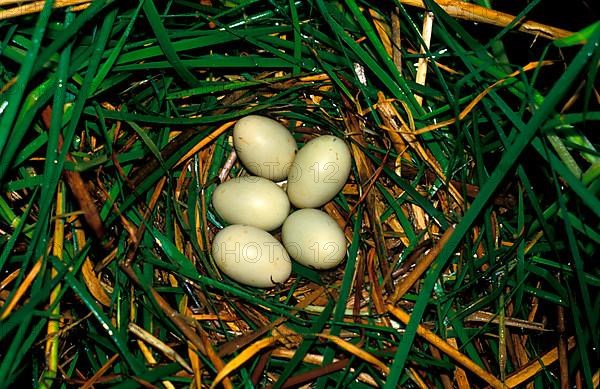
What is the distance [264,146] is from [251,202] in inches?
4.5

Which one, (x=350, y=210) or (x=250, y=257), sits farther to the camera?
(x=350, y=210)

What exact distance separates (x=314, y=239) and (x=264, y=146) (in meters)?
0.21

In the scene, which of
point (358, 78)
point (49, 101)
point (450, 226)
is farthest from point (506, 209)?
point (49, 101)

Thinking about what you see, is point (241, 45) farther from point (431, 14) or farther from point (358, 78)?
point (431, 14)

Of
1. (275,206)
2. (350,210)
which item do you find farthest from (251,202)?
(350,210)

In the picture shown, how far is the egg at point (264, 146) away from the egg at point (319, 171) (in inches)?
1.0

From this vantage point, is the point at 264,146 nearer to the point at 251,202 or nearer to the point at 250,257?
the point at 251,202

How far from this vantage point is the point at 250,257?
1.31 meters

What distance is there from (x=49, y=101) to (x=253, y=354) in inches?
21.8

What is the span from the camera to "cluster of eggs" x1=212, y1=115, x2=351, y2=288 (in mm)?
1322

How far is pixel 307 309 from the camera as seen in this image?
1.32 metres

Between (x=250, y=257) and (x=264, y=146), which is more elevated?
(x=264, y=146)

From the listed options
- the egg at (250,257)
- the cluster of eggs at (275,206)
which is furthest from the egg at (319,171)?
the egg at (250,257)

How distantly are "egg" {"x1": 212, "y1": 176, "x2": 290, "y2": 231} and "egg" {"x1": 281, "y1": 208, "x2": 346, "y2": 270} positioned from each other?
0.03 meters
